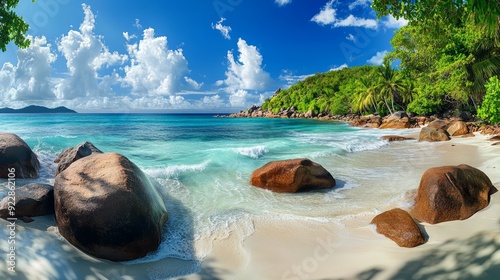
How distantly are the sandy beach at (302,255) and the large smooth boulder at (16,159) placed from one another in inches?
132

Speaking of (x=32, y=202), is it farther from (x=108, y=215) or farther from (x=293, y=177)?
(x=293, y=177)

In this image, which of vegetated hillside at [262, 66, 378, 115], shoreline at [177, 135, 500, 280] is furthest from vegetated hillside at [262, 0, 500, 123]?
vegetated hillside at [262, 66, 378, 115]

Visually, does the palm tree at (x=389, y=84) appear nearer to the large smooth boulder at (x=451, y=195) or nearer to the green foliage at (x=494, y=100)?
the green foliage at (x=494, y=100)

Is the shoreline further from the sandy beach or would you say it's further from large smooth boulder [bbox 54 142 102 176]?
large smooth boulder [bbox 54 142 102 176]

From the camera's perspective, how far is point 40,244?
439cm

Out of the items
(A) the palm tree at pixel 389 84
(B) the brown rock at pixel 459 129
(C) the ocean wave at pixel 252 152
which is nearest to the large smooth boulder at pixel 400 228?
(C) the ocean wave at pixel 252 152

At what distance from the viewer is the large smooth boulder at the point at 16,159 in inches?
289

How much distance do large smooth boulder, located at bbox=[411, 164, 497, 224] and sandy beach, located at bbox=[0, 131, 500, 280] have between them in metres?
0.17

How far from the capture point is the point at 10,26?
6441mm

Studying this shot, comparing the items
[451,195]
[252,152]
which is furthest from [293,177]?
[252,152]

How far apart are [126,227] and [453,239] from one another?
5216 millimetres

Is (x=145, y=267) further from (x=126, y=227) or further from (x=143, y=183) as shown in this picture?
(x=143, y=183)

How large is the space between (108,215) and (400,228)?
4799 mm

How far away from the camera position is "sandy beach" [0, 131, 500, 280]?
386 cm
